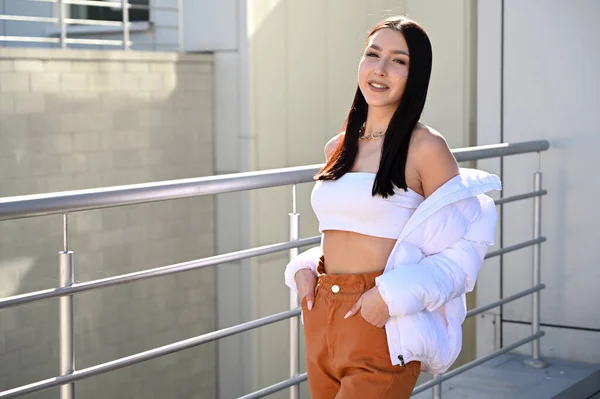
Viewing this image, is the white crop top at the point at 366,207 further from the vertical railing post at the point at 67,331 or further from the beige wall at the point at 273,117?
the beige wall at the point at 273,117

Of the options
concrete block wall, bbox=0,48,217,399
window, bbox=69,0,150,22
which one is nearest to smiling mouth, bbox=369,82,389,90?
concrete block wall, bbox=0,48,217,399

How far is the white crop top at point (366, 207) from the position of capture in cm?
206

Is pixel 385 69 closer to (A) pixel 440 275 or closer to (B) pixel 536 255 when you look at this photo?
(A) pixel 440 275

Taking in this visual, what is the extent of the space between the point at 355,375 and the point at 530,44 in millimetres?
3240

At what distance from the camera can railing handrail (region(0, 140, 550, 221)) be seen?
214 centimetres

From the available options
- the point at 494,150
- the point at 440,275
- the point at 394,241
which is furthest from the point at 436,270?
the point at 494,150

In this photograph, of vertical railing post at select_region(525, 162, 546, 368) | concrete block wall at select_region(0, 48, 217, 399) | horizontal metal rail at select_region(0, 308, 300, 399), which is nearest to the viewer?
horizontal metal rail at select_region(0, 308, 300, 399)

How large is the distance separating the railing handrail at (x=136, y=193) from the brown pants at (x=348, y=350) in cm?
54

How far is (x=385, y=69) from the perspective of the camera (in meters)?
2.07

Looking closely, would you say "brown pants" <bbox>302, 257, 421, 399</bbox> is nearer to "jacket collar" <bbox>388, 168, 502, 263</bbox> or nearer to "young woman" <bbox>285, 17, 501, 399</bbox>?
"young woman" <bbox>285, 17, 501, 399</bbox>

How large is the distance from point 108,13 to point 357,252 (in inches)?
305

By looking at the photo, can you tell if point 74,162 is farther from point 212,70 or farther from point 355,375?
point 355,375

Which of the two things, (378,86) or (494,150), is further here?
(494,150)

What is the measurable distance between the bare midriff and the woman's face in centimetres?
29
